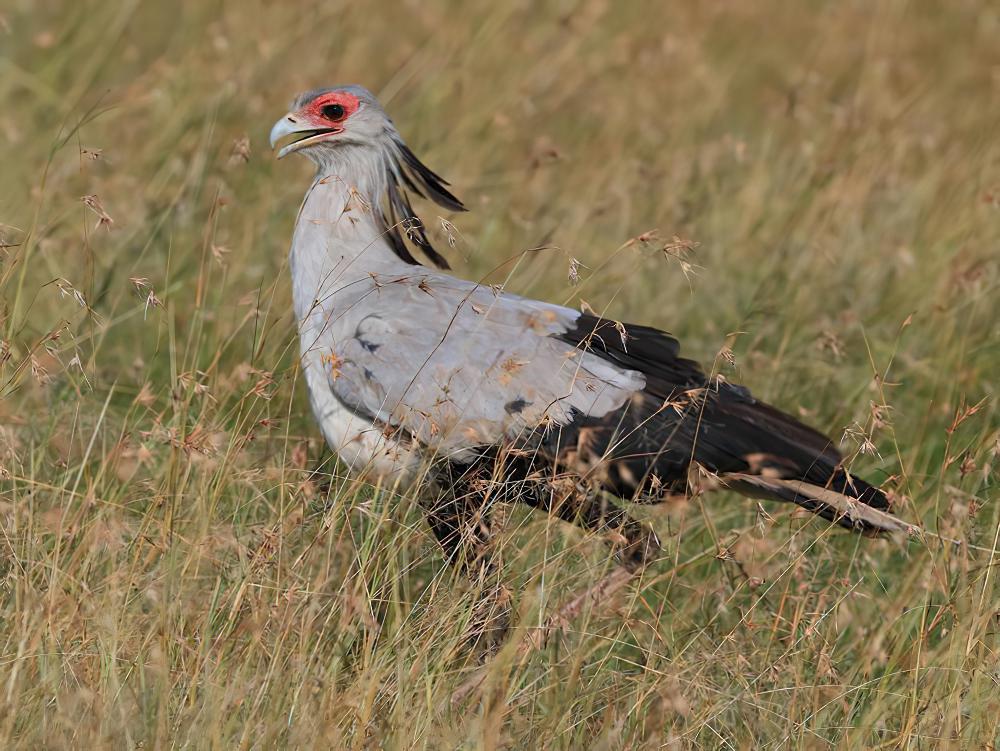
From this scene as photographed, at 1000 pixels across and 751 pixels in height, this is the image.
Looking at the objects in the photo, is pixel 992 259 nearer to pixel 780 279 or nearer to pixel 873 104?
pixel 780 279

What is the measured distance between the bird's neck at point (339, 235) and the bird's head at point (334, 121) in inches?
2.1

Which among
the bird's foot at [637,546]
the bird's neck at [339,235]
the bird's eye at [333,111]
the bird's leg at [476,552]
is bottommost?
the bird's foot at [637,546]

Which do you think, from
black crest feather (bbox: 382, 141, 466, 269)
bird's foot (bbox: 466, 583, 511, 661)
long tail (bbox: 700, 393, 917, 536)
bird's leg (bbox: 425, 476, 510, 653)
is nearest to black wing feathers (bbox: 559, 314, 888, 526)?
long tail (bbox: 700, 393, 917, 536)

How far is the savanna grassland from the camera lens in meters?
2.95

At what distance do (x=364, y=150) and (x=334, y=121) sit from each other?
0.14 m

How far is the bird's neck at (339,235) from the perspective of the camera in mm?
4184

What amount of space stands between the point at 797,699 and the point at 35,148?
13.1ft

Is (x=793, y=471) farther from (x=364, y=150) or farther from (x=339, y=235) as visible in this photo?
(x=364, y=150)

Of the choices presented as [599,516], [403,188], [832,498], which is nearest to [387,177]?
[403,188]

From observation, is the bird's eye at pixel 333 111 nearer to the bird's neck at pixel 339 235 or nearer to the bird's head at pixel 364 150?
the bird's head at pixel 364 150

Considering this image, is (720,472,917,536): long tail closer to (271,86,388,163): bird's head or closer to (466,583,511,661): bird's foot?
(466,583,511,661): bird's foot

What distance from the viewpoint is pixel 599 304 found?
17.7 ft

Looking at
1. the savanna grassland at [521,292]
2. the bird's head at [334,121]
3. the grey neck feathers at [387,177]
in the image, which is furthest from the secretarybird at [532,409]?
the bird's head at [334,121]

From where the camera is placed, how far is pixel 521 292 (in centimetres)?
515
